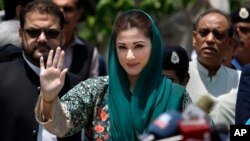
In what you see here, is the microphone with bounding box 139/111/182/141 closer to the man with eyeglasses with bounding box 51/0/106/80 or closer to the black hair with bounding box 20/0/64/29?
the black hair with bounding box 20/0/64/29

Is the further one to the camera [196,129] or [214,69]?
[214,69]

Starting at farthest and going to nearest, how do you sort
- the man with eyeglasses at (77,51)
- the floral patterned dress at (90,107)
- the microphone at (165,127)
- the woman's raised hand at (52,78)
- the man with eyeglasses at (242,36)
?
the man with eyeglasses at (242,36), the man with eyeglasses at (77,51), the floral patterned dress at (90,107), the woman's raised hand at (52,78), the microphone at (165,127)

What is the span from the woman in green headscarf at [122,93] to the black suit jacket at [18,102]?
580 mm

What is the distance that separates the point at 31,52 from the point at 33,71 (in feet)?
0.40

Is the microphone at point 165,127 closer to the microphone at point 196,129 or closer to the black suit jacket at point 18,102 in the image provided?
the microphone at point 196,129

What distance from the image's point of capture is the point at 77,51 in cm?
812

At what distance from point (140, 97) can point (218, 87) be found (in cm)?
189

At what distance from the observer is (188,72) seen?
7293 mm

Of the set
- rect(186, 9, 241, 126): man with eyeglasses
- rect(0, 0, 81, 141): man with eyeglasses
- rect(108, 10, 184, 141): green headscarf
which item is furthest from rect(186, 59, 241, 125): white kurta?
rect(108, 10, 184, 141): green headscarf

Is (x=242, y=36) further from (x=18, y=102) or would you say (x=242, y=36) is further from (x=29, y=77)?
(x=18, y=102)

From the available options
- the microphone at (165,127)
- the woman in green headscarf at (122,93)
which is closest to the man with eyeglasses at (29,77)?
the woman in green headscarf at (122,93)

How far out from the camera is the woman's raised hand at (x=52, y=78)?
5.32 metres

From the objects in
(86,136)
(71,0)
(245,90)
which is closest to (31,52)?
(86,136)

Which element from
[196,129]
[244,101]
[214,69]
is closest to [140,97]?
[244,101]
